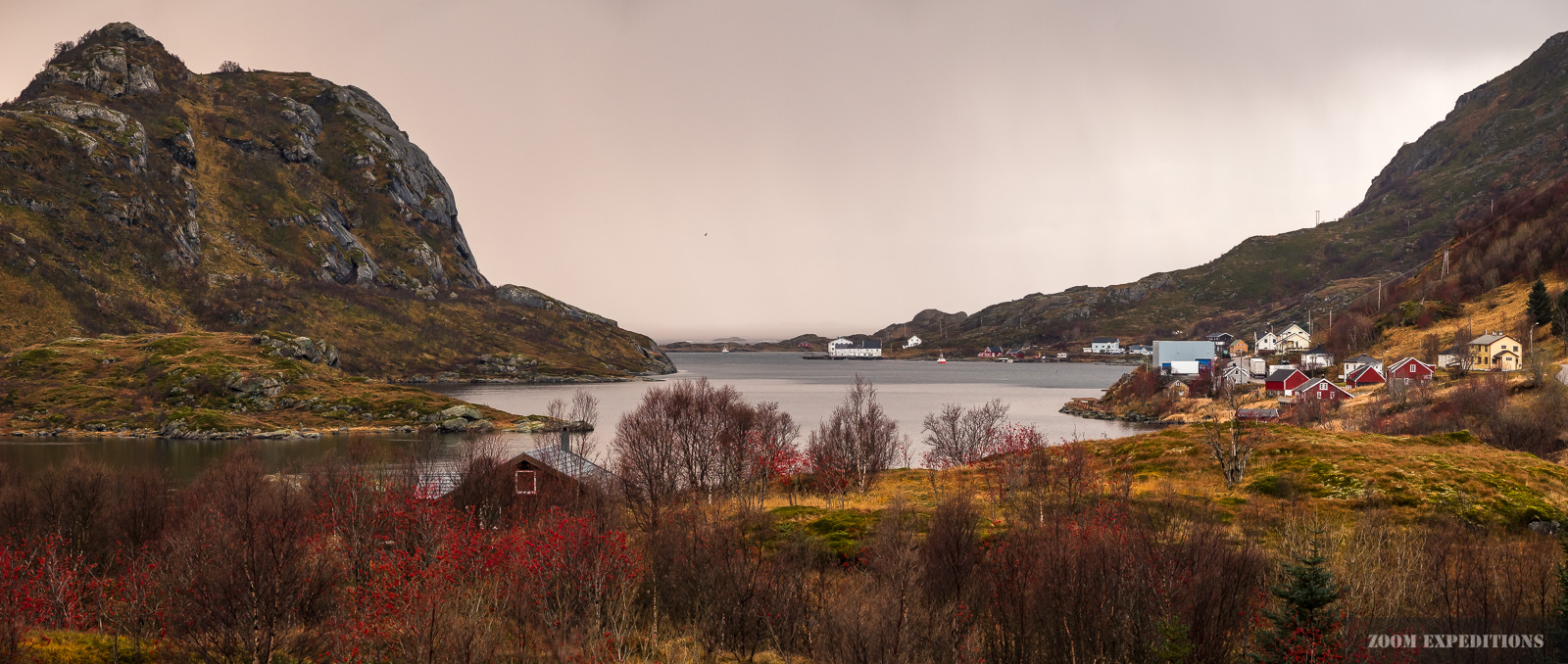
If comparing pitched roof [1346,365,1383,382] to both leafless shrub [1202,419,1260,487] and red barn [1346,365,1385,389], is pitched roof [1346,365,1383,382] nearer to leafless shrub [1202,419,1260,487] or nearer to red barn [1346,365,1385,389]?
red barn [1346,365,1385,389]

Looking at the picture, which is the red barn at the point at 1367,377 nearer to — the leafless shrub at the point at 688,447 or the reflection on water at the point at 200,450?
the leafless shrub at the point at 688,447

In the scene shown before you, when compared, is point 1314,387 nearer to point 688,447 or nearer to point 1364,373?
point 1364,373

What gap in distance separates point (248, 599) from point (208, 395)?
135 meters

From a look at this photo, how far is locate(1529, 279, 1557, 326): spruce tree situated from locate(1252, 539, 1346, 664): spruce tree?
4902 inches

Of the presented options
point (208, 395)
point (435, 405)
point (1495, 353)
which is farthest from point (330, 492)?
point (1495, 353)

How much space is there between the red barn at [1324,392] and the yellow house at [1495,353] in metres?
14.6

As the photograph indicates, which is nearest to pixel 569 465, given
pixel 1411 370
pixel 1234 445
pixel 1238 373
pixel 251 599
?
pixel 251 599

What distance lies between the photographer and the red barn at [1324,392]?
10222 cm

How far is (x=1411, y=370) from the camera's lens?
3947 inches

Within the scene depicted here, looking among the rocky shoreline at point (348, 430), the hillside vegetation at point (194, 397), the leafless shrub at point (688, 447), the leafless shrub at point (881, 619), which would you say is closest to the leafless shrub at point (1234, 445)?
the leafless shrub at point (688, 447)

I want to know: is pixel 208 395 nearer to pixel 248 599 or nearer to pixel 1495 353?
pixel 248 599

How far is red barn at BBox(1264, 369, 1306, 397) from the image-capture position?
114 meters

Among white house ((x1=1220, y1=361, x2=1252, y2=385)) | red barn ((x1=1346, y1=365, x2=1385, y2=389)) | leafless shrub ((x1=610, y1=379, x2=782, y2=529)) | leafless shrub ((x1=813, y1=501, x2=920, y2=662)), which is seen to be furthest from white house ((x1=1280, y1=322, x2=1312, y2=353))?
leafless shrub ((x1=813, y1=501, x2=920, y2=662))

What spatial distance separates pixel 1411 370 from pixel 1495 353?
9.91 metres
